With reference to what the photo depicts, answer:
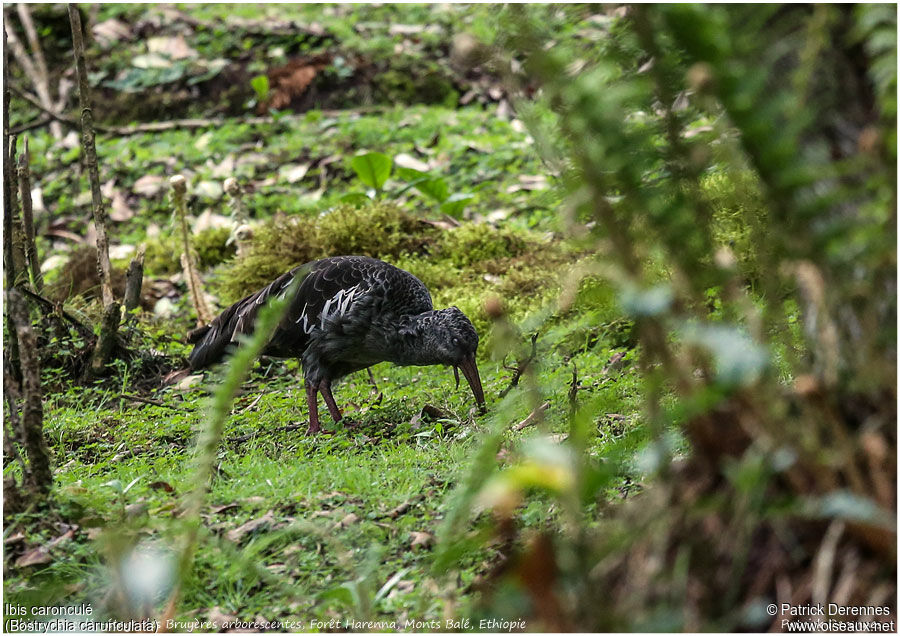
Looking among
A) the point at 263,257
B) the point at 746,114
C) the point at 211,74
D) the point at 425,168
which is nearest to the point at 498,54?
the point at 746,114

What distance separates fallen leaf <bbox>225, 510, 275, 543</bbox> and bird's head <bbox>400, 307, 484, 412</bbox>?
2248 mm

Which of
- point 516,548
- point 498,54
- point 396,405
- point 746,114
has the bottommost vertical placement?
point 396,405

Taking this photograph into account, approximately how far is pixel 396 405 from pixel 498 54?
402 cm

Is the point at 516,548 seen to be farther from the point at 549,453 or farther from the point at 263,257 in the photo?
the point at 263,257

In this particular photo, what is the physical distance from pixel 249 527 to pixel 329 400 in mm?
2446

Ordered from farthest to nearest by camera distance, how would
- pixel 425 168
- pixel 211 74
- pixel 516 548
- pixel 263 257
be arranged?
pixel 211 74 → pixel 425 168 → pixel 263 257 → pixel 516 548

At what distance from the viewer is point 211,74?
12336mm

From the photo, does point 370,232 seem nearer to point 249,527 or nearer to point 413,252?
point 413,252

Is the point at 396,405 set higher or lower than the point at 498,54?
lower

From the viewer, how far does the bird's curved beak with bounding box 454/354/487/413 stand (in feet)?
18.3

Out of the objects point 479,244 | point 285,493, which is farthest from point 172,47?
point 285,493

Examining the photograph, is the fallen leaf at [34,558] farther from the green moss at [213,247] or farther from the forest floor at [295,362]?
the green moss at [213,247]

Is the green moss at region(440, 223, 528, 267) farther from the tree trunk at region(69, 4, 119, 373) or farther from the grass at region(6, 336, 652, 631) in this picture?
the tree trunk at region(69, 4, 119, 373)

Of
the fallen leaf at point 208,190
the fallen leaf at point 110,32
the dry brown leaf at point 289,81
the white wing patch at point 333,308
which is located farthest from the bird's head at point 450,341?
the fallen leaf at point 110,32
